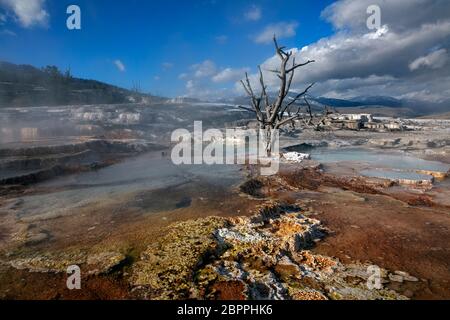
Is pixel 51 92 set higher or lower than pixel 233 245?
higher

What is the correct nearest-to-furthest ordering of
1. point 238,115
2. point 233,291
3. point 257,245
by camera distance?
point 233,291, point 257,245, point 238,115

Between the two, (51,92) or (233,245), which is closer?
(233,245)

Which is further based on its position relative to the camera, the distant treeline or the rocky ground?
the distant treeline

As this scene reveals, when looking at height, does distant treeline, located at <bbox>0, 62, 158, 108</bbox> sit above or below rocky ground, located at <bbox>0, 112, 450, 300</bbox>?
above

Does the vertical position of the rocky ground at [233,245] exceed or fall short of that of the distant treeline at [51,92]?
it falls short

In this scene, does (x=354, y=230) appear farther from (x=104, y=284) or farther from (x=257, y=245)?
(x=104, y=284)

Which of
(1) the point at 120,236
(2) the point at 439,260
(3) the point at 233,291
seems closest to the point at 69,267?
(1) the point at 120,236

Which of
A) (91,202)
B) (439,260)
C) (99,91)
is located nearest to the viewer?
(439,260)
